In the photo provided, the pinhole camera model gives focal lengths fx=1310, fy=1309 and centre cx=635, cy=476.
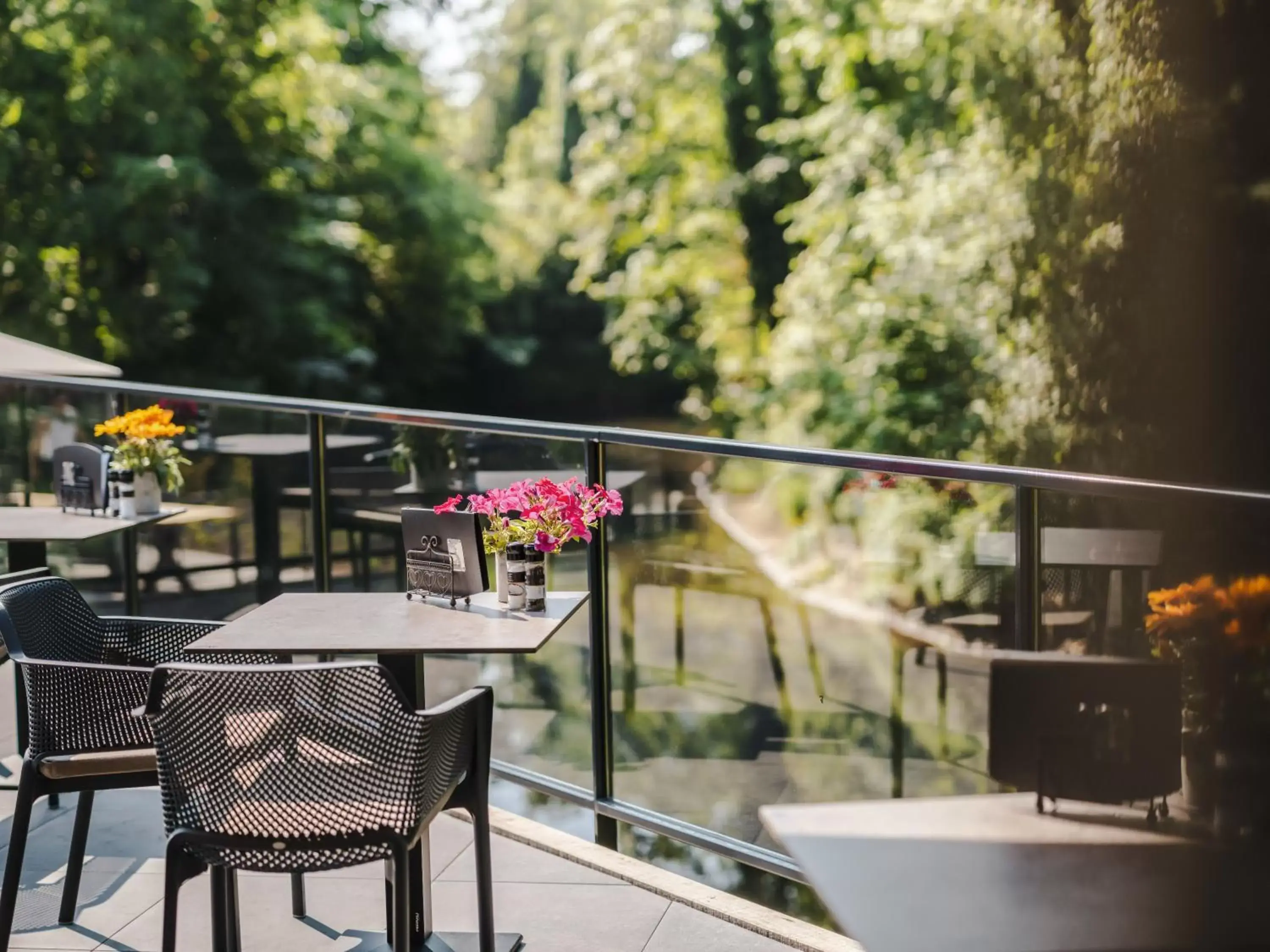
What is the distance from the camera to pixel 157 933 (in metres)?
3.17

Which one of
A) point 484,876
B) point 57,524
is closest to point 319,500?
point 57,524

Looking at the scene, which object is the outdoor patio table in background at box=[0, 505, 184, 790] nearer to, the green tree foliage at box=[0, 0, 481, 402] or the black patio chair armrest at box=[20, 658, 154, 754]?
the black patio chair armrest at box=[20, 658, 154, 754]

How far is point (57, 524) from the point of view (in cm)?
460

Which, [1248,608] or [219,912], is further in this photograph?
[1248,608]

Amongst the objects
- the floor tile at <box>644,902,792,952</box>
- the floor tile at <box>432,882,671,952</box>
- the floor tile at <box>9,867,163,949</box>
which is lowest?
the floor tile at <box>644,902,792,952</box>

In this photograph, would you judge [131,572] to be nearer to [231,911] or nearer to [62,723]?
[62,723]

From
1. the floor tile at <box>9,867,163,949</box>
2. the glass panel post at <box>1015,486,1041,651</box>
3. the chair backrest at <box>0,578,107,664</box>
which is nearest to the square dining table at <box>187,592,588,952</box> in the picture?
the chair backrest at <box>0,578,107,664</box>

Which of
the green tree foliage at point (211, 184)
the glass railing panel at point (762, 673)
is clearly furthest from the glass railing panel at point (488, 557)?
the green tree foliage at point (211, 184)

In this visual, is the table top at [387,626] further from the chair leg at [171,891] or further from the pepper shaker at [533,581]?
the chair leg at [171,891]

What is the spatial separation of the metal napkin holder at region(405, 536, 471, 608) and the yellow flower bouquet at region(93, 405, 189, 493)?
2.08 meters

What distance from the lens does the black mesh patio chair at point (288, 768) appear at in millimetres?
2297

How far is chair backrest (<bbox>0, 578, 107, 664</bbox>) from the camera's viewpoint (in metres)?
2.96

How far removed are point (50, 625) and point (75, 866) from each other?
2.00 ft

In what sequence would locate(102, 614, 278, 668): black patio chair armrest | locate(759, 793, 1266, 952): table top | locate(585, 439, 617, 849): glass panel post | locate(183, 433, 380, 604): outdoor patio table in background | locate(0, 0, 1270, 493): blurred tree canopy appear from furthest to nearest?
locate(0, 0, 1270, 493): blurred tree canopy < locate(183, 433, 380, 604): outdoor patio table in background < locate(585, 439, 617, 849): glass panel post < locate(102, 614, 278, 668): black patio chair armrest < locate(759, 793, 1266, 952): table top
